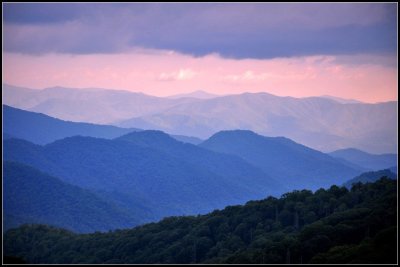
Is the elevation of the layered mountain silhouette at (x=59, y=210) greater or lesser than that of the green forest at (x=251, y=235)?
greater

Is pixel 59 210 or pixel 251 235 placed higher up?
pixel 59 210

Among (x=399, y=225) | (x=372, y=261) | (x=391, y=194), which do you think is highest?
(x=391, y=194)

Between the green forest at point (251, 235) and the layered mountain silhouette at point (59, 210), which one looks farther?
the layered mountain silhouette at point (59, 210)

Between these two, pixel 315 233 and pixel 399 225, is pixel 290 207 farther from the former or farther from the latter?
pixel 399 225

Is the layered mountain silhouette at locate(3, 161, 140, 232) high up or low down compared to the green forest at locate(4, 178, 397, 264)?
up

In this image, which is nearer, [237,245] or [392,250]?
[392,250]

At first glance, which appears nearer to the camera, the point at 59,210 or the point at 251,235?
the point at 251,235

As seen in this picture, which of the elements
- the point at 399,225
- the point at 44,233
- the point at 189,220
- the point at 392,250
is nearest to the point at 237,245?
the point at 189,220

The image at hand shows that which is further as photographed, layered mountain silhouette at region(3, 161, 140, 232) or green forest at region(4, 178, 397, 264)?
layered mountain silhouette at region(3, 161, 140, 232)
